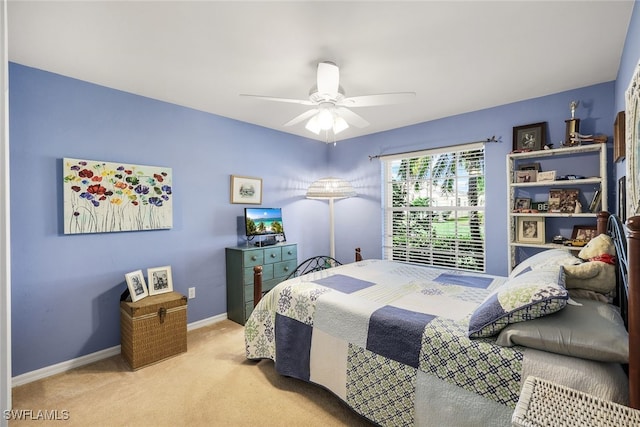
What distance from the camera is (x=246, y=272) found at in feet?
11.2

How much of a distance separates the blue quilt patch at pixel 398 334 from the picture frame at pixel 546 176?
2.18 m

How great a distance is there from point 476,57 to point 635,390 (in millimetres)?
2184

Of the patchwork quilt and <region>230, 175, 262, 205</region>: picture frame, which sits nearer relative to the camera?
the patchwork quilt

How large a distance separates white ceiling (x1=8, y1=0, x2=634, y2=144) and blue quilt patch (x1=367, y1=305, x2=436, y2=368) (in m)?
1.77

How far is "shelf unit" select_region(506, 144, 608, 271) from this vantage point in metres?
2.61

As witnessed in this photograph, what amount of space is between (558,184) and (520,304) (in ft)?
7.20

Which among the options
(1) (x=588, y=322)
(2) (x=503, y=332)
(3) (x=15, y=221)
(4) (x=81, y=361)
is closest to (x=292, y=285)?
(2) (x=503, y=332)

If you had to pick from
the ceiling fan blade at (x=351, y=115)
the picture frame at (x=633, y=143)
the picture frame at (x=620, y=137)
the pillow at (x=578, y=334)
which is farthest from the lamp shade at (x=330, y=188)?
the pillow at (x=578, y=334)

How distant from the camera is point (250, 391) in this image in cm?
214

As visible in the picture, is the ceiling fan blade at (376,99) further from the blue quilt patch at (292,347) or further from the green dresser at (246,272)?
the green dresser at (246,272)

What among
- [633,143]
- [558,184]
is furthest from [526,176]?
[633,143]

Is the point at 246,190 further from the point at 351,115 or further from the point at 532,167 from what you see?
the point at 532,167

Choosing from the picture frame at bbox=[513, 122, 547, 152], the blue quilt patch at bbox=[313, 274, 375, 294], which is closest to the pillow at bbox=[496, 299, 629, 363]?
the blue quilt patch at bbox=[313, 274, 375, 294]

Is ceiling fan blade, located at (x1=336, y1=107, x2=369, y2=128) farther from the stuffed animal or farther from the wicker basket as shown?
the wicker basket
